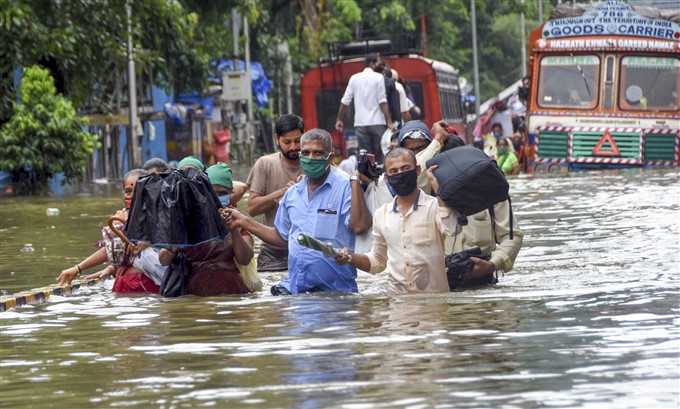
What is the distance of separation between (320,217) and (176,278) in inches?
47.4

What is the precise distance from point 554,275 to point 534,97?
1647cm

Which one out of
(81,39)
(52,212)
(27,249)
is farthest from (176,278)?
(81,39)

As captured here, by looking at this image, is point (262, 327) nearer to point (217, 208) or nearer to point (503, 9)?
point (217, 208)

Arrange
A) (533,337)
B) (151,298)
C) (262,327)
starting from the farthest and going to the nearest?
(151,298)
(262,327)
(533,337)

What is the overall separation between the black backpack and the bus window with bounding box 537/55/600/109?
1788cm

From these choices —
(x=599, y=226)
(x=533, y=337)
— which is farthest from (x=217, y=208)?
→ (x=599, y=226)

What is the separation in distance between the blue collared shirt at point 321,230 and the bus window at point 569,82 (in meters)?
18.0

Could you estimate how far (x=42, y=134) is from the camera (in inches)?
1045

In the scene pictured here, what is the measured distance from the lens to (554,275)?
11.8 meters

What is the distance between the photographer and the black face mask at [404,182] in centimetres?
953

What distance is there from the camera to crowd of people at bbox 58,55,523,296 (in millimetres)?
9656

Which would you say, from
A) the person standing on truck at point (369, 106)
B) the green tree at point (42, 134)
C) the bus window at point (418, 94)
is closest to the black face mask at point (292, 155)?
the person standing on truck at point (369, 106)

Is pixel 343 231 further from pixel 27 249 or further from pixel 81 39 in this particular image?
pixel 81 39

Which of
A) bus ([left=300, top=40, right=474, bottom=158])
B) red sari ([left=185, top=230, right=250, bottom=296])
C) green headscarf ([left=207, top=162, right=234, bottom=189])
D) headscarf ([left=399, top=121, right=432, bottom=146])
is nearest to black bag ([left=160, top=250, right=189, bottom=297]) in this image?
red sari ([left=185, top=230, right=250, bottom=296])
